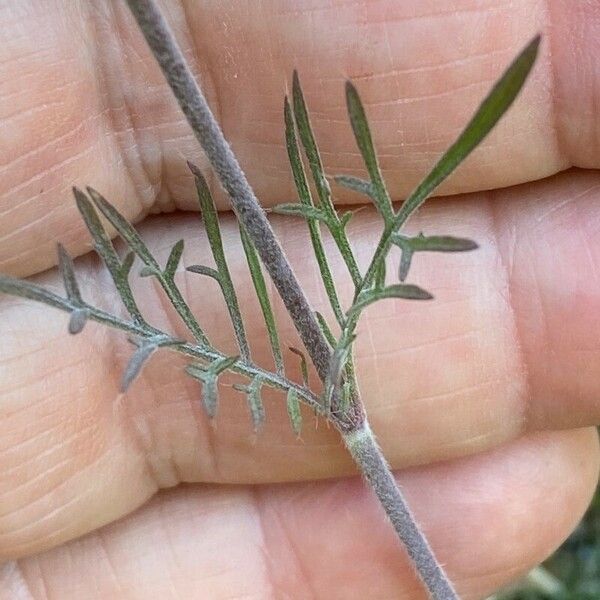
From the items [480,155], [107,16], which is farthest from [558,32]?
[107,16]

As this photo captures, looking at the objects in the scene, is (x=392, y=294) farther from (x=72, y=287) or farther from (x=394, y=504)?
(x=394, y=504)

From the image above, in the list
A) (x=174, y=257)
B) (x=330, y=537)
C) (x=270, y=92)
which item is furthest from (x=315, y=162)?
(x=330, y=537)

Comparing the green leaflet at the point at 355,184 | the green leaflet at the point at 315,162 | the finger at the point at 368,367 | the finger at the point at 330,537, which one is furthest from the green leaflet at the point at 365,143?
the finger at the point at 330,537

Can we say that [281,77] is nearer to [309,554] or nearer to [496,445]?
[496,445]

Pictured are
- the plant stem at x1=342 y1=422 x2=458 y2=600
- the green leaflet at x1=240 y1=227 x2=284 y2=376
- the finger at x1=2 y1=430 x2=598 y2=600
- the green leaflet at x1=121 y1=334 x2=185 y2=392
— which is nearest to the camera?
the green leaflet at x1=121 y1=334 x2=185 y2=392

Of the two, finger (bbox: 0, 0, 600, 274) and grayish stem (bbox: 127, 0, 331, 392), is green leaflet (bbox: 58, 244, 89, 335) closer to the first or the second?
grayish stem (bbox: 127, 0, 331, 392)

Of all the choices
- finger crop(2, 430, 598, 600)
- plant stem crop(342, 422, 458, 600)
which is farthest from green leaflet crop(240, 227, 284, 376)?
finger crop(2, 430, 598, 600)
